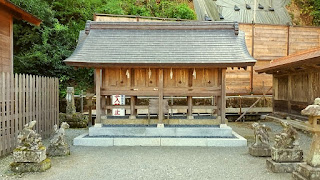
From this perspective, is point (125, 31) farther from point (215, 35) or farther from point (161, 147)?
point (161, 147)

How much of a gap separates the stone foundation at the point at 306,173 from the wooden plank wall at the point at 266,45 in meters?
12.8

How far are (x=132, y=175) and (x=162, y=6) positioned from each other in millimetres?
18275

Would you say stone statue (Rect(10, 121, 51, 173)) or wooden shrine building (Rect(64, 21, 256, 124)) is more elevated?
wooden shrine building (Rect(64, 21, 256, 124))

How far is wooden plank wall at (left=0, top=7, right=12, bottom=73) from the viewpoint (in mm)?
10711

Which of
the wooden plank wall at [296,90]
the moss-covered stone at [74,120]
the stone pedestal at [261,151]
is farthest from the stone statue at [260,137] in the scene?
the moss-covered stone at [74,120]

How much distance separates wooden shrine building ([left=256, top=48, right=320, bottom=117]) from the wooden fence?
11.1 m

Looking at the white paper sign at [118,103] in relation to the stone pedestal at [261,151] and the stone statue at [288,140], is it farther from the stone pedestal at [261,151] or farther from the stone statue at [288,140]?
the stone statue at [288,140]

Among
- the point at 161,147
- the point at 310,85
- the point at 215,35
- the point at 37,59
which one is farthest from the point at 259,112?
the point at 37,59

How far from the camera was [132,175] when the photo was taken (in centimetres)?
664

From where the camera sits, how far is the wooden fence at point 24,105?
321 inches

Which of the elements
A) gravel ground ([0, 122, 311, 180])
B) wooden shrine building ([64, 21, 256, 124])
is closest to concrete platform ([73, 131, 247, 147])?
gravel ground ([0, 122, 311, 180])

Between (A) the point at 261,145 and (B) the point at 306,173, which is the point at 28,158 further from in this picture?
(A) the point at 261,145

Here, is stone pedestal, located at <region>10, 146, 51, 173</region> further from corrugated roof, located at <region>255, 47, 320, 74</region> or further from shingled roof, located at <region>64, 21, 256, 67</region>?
corrugated roof, located at <region>255, 47, 320, 74</region>

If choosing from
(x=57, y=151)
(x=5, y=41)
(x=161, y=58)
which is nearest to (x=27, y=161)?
(x=57, y=151)
